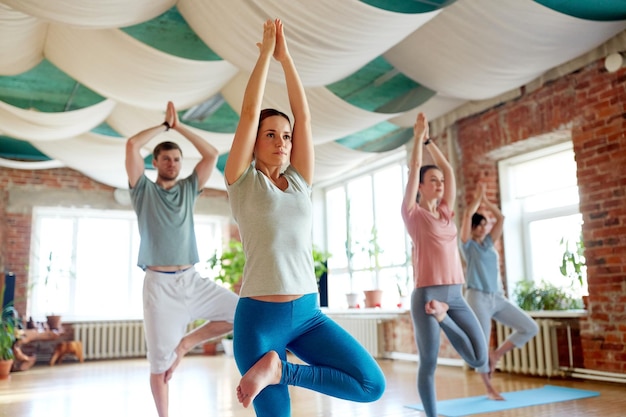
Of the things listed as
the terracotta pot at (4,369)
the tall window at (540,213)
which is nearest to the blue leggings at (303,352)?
the tall window at (540,213)

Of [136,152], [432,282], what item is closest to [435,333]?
[432,282]

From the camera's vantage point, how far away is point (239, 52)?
4414mm

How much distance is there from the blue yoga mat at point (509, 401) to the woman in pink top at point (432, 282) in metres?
0.65

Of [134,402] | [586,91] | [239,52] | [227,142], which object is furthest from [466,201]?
[134,402]

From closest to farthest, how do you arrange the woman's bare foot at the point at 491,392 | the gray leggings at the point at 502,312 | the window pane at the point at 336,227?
the woman's bare foot at the point at 491,392, the gray leggings at the point at 502,312, the window pane at the point at 336,227

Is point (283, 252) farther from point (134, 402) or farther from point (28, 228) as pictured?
point (28, 228)

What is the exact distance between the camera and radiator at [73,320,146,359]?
905 centimetres

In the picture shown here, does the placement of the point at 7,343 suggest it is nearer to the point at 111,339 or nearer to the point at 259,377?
the point at 111,339

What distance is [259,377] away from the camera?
173 centimetres

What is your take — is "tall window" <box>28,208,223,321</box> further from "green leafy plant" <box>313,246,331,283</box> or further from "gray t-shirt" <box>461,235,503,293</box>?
"gray t-shirt" <box>461,235,503,293</box>

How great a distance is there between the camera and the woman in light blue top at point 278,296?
1828 mm

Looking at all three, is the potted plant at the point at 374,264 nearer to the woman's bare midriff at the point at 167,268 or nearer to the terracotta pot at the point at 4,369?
the terracotta pot at the point at 4,369

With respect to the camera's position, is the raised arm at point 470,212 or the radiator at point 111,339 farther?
the radiator at point 111,339

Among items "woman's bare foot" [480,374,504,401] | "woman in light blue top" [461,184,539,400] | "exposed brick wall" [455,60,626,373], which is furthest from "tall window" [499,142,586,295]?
"woman's bare foot" [480,374,504,401]
